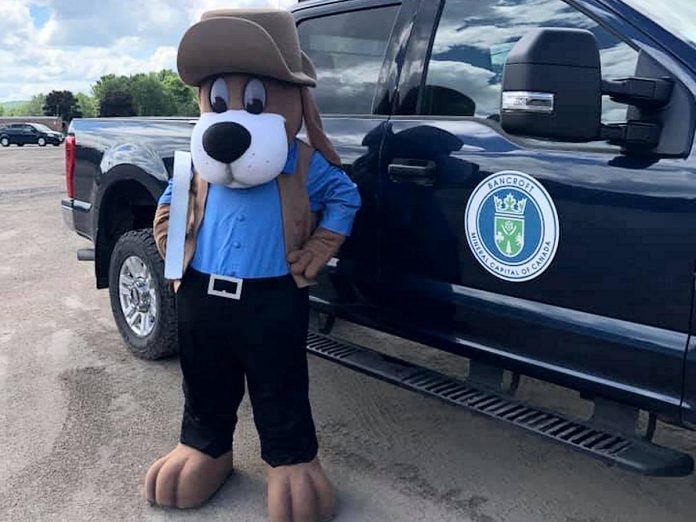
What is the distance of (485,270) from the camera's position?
2711 millimetres

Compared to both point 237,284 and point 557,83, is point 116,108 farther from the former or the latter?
point 557,83

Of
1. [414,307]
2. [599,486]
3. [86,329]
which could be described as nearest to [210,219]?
[414,307]

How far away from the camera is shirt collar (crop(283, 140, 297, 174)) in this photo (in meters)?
2.75

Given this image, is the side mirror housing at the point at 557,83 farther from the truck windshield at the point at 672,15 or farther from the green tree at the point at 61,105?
the green tree at the point at 61,105

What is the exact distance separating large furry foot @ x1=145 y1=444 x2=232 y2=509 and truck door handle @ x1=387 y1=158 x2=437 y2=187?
1252 mm

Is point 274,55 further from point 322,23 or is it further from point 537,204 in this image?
point 322,23

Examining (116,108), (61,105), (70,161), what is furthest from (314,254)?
(61,105)

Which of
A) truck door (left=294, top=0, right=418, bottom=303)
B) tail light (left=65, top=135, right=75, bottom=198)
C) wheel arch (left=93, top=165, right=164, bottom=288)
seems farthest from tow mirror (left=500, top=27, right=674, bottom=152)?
tail light (left=65, top=135, right=75, bottom=198)

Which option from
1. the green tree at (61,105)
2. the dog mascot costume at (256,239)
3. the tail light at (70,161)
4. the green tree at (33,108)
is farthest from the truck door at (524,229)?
the green tree at (33,108)

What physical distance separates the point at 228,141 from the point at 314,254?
49 cm

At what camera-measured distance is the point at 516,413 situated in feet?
8.71

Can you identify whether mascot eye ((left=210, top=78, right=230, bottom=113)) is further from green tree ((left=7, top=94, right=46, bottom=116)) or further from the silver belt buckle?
green tree ((left=7, top=94, right=46, bottom=116))

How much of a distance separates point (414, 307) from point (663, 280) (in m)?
1.01

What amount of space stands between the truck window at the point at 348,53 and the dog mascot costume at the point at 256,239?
54 cm
